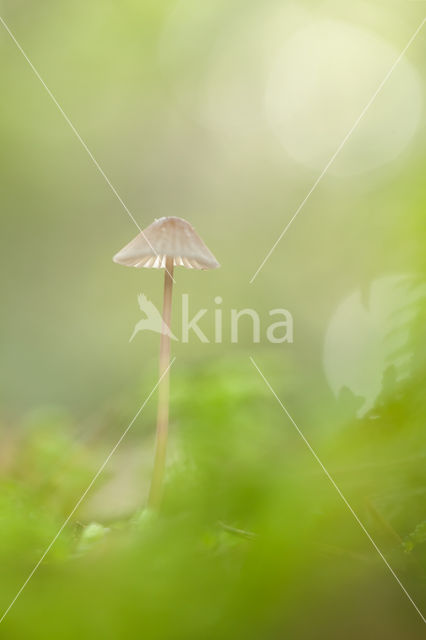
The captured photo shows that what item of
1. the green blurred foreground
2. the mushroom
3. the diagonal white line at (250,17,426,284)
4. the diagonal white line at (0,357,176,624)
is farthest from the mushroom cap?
the diagonal white line at (250,17,426,284)

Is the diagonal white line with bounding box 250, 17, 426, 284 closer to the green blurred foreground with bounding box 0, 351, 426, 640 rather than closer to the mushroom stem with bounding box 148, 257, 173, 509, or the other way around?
the mushroom stem with bounding box 148, 257, 173, 509

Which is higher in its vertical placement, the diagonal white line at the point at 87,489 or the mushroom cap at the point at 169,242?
the mushroom cap at the point at 169,242

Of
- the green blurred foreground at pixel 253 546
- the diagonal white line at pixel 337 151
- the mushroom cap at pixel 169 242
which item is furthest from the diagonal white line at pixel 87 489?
the diagonal white line at pixel 337 151

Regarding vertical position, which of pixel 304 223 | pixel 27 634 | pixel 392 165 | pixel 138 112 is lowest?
pixel 27 634

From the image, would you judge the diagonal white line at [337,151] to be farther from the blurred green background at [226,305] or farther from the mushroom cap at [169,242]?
the mushroom cap at [169,242]

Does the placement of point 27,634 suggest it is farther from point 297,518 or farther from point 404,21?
point 404,21

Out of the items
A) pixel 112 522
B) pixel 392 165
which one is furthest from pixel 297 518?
pixel 392 165

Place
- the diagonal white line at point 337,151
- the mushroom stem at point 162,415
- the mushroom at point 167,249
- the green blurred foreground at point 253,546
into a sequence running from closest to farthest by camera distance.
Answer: the green blurred foreground at point 253,546, the mushroom stem at point 162,415, the mushroom at point 167,249, the diagonal white line at point 337,151

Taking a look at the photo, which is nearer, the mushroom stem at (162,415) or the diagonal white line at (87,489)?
the diagonal white line at (87,489)

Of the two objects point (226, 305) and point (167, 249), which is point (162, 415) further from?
point (226, 305)
